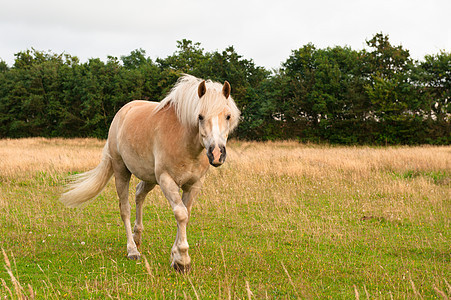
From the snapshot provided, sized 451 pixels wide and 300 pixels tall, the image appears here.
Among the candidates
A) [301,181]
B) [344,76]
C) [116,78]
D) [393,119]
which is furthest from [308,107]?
[301,181]

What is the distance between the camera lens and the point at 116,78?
4103 cm

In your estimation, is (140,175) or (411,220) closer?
(140,175)

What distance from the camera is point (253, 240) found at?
253 inches

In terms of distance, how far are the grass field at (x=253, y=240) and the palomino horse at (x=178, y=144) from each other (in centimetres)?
66

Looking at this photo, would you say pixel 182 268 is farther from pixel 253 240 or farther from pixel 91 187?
pixel 91 187

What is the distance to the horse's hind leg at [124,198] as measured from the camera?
18.4ft

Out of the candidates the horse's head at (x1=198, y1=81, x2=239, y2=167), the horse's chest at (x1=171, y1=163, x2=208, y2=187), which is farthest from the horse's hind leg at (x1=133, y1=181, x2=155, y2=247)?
the horse's head at (x1=198, y1=81, x2=239, y2=167)

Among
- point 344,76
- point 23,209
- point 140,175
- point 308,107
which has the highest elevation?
point 344,76

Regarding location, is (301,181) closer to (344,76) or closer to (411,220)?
(411,220)

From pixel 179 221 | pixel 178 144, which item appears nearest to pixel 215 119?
pixel 178 144

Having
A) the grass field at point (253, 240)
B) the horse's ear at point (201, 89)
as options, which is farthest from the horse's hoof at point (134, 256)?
the horse's ear at point (201, 89)

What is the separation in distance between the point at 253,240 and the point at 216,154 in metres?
2.89

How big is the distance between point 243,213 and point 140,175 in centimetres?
351

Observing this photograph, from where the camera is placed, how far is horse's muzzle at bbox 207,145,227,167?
4009 mm
